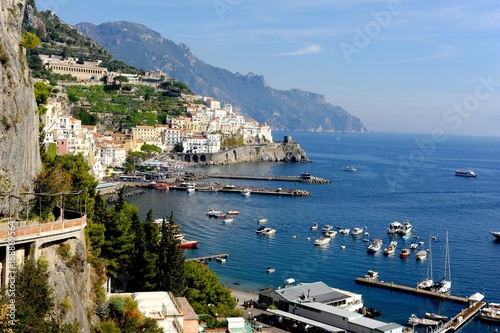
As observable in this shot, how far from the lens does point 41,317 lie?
12.1 m

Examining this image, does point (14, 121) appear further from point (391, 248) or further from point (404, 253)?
point (391, 248)

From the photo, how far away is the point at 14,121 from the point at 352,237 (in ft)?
120

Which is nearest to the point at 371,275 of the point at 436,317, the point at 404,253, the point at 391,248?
the point at 436,317

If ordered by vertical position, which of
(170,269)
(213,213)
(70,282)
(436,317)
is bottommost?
(436,317)

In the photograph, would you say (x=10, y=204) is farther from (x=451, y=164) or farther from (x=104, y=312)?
(x=451, y=164)

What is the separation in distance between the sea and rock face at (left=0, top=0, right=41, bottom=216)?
18.8 meters

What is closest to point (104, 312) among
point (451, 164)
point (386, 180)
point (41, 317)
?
point (41, 317)

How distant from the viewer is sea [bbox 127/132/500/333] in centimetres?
3400

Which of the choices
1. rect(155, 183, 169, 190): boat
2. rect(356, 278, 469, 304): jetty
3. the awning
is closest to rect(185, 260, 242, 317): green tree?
the awning

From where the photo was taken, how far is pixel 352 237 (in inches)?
1861

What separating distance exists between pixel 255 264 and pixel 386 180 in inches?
2154

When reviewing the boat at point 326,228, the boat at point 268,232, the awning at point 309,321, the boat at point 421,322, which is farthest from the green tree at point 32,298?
the boat at point 326,228

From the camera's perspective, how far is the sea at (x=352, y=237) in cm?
3400

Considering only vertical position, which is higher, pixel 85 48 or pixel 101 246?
pixel 85 48
